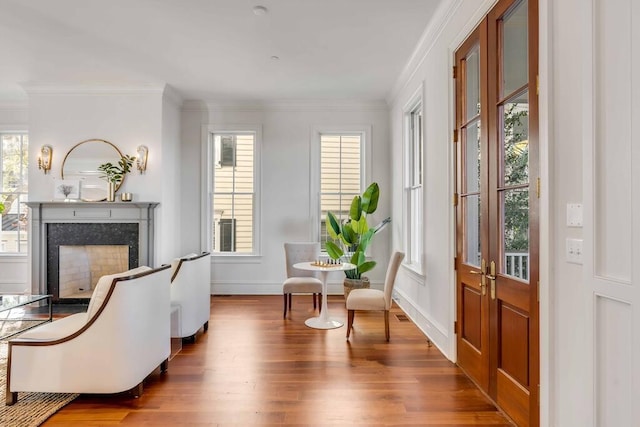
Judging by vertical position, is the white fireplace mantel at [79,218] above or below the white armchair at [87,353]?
above

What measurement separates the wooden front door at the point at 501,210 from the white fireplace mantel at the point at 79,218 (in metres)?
4.13

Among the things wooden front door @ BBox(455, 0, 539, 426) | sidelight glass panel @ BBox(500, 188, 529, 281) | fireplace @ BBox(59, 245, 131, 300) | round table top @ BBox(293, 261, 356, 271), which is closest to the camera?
wooden front door @ BBox(455, 0, 539, 426)

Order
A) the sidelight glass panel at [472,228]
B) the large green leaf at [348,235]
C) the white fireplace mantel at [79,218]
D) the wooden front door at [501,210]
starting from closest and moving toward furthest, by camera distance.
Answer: the wooden front door at [501,210], the sidelight glass panel at [472,228], the white fireplace mantel at [79,218], the large green leaf at [348,235]

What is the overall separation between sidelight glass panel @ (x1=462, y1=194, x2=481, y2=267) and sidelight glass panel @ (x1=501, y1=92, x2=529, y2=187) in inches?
18.1

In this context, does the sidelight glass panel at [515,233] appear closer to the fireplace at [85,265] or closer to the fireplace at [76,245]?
the fireplace at [76,245]

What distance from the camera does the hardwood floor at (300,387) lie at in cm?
232

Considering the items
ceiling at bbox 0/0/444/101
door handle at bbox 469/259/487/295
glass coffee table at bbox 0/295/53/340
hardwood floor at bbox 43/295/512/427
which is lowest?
hardwood floor at bbox 43/295/512/427

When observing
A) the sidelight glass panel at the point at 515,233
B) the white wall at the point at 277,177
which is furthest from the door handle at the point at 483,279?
the white wall at the point at 277,177

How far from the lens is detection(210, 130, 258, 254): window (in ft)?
19.6

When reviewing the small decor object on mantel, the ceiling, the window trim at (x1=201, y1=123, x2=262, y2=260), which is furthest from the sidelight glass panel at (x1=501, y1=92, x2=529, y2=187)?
the small decor object on mantel

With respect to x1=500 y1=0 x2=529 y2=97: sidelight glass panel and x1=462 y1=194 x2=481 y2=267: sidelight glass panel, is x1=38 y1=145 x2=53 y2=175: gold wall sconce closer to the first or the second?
x1=462 y1=194 x2=481 y2=267: sidelight glass panel
